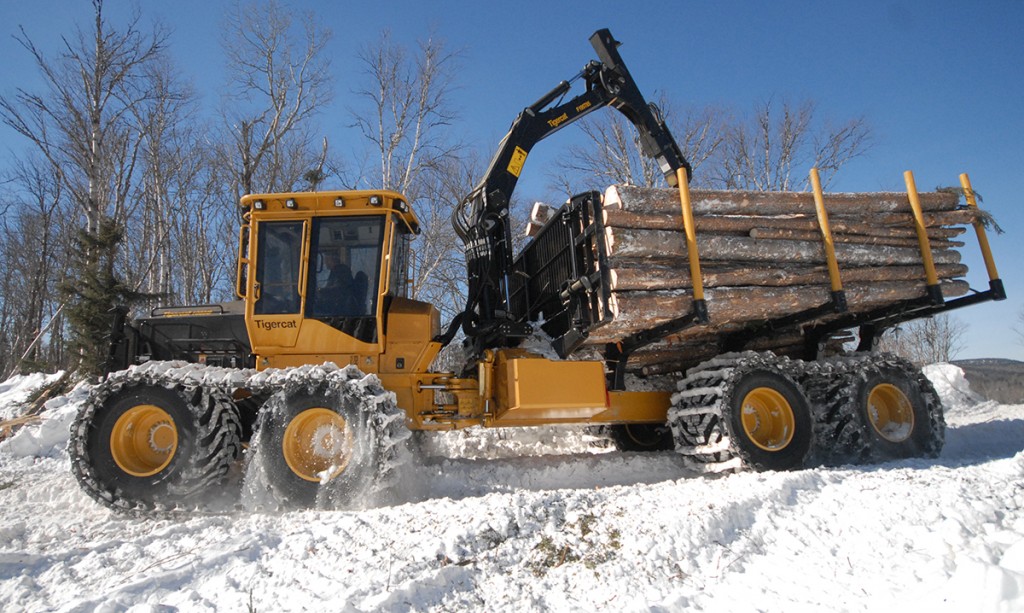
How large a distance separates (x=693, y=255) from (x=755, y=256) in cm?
77

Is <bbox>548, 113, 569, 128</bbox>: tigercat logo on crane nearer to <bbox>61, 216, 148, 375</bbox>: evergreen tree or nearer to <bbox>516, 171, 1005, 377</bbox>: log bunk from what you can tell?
<bbox>516, 171, 1005, 377</bbox>: log bunk

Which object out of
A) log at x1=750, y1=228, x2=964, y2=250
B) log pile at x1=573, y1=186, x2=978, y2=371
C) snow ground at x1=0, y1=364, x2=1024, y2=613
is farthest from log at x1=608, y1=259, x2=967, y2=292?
snow ground at x1=0, y1=364, x2=1024, y2=613

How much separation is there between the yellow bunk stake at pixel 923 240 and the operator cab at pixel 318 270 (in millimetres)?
5552

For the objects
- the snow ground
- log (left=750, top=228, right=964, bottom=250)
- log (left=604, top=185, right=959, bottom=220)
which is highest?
log (left=604, top=185, right=959, bottom=220)

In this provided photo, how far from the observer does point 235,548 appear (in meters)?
3.17

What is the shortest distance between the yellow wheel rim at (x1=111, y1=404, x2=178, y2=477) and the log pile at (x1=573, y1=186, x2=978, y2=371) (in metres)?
3.89

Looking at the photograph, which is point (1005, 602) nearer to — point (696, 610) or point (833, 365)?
point (696, 610)

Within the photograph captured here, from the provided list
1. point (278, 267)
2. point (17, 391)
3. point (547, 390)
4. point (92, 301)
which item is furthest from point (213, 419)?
point (17, 391)

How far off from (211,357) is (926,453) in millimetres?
7754

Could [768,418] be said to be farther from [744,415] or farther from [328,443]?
[328,443]

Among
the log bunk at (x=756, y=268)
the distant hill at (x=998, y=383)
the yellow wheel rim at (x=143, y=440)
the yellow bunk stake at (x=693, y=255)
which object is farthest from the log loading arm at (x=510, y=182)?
the distant hill at (x=998, y=383)

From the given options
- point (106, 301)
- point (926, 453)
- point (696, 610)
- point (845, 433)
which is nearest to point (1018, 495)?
Answer: point (845, 433)

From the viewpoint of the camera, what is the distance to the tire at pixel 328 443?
14.7 feet

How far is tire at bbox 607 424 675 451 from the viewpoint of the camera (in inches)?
279
